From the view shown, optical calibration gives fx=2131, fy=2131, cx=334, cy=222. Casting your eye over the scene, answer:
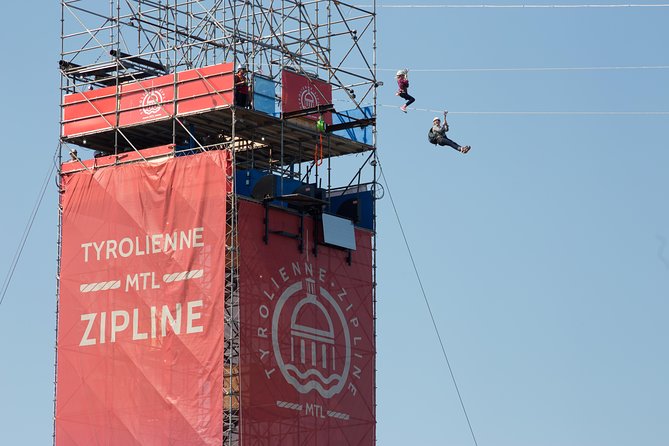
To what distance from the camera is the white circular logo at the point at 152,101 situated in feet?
250

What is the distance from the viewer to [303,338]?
76.2 metres

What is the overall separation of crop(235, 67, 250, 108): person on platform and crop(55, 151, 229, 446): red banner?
77.8 inches

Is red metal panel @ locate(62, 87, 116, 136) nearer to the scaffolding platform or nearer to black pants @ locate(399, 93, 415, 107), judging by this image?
the scaffolding platform

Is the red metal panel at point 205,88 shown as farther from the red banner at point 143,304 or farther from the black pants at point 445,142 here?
the black pants at point 445,142

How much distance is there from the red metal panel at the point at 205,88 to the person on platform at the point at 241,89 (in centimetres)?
28

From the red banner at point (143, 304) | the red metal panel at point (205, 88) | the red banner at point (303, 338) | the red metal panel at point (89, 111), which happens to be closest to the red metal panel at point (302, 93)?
the red metal panel at point (205, 88)

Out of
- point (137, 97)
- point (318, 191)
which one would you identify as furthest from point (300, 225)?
point (137, 97)

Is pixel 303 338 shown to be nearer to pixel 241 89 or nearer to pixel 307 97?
pixel 307 97

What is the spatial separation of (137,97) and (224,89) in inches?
153

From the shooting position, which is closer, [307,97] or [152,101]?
→ [152,101]

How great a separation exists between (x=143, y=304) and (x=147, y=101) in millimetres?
7314

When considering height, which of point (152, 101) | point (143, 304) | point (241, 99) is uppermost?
point (152, 101)

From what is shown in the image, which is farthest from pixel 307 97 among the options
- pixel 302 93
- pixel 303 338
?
pixel 303 338

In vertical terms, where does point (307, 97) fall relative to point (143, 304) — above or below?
above
